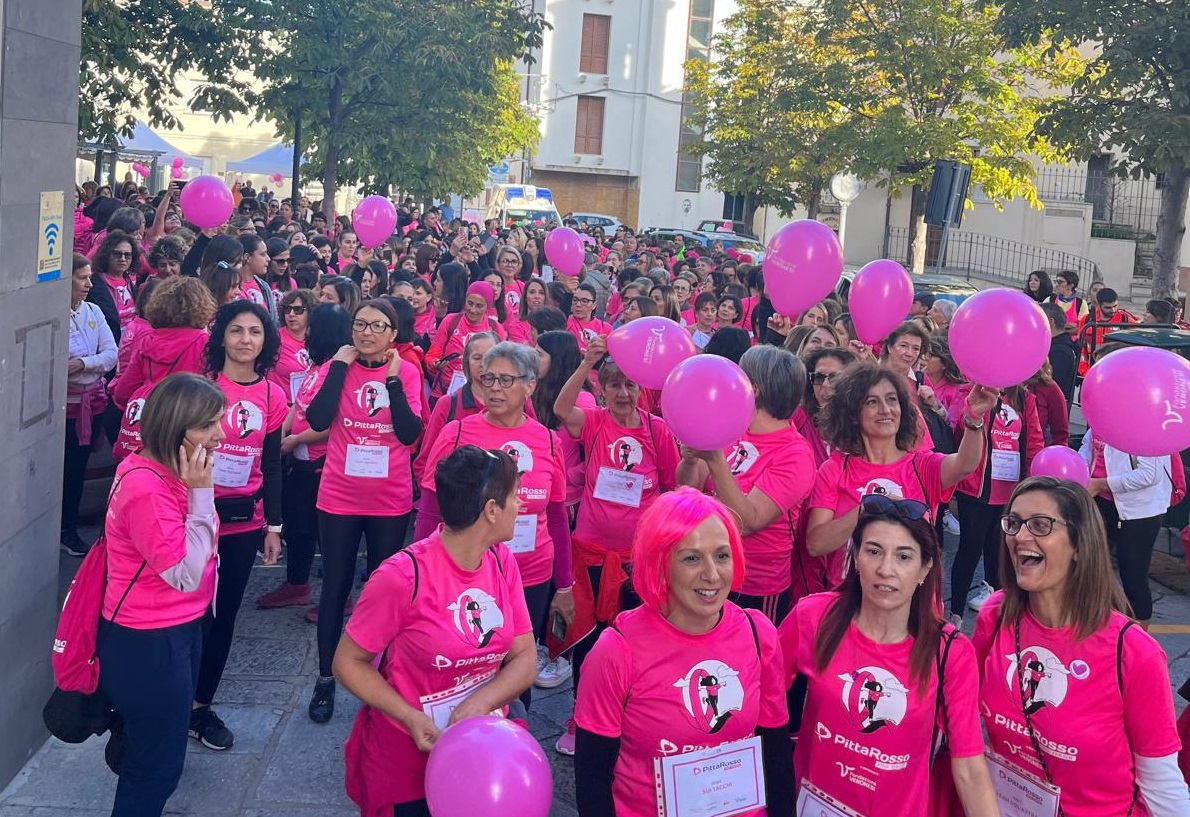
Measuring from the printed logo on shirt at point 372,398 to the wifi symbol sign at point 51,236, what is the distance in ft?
4.85

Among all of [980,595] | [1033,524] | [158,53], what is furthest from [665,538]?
[158,53]

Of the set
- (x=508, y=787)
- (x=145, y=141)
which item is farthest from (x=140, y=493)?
(x=145, y=141)

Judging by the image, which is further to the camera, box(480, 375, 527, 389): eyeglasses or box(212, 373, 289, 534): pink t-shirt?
box(212, 373, 289, 534): pink t-shirt

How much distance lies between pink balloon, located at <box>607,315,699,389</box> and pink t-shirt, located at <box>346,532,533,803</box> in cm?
172

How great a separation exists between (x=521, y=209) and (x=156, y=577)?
33388 mm

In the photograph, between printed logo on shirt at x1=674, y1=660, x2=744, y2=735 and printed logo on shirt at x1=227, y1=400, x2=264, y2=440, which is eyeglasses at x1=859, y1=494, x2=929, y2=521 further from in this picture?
printed logo on shirt at x1=227, y1=400, x2=264, y2=440

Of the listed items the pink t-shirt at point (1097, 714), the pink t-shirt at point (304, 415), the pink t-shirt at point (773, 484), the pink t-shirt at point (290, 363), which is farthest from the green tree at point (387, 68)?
the pink t-shirt at point (1097, 714)

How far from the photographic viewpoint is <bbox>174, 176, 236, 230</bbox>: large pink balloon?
10500mm

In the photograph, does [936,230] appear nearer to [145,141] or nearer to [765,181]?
[765,181]

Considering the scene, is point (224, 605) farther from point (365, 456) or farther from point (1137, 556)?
point (1137, 556)

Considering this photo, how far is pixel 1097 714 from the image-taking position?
132 inches

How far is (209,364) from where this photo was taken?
18.8 ft

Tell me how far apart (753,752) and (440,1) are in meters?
17.1

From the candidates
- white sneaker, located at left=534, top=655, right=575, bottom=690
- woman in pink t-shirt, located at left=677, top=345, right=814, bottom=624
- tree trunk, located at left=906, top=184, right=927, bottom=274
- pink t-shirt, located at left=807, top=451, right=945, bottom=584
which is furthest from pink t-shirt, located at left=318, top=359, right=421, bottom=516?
tree trunk, located at left=906, top=184, right=927, bottom=274
